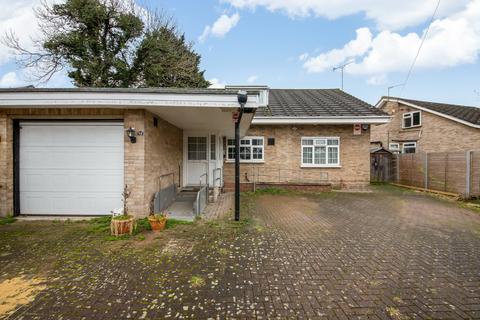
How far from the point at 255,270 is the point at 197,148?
268 inches

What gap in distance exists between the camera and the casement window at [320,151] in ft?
36.7

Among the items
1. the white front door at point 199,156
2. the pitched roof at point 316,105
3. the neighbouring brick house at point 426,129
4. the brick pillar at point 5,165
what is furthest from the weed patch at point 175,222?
the neighbouring brick house at point 426,129

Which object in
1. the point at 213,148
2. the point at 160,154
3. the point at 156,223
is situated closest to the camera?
the point at 156,223

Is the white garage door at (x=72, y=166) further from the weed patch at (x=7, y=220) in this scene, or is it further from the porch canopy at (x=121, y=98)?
the porch canopy at (x=121, y=98)

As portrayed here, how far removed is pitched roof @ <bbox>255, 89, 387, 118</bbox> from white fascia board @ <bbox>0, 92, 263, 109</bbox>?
6.02m

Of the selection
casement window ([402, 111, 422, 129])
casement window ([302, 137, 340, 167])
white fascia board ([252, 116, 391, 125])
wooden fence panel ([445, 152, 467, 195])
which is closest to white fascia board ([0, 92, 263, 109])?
white fascia board ([252, 116, 391, 125])

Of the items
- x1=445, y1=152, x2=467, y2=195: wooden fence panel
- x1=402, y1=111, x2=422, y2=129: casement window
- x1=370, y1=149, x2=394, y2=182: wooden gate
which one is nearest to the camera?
x1=445, y1=152, x2=467, y2=195: wooden fence panel

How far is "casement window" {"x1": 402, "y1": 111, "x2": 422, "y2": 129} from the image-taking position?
16106 mm

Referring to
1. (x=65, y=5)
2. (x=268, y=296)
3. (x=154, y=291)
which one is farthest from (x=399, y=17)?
(x=65, y=5)

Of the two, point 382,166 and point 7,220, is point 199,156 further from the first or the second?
point 382,166

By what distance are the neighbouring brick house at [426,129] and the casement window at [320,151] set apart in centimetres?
883

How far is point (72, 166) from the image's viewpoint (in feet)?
18.2

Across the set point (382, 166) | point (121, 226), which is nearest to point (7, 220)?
point (121, 226)

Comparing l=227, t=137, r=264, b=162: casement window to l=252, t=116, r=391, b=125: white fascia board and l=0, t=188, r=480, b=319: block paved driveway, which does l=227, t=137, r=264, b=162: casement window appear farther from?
l=0, t=188, r=480, b=319: block paved driveway
